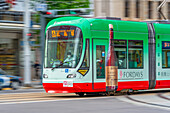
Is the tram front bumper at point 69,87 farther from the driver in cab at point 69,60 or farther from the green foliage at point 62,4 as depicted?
the green foliage at point 62,4

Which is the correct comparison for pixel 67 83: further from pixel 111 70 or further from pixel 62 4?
pixel 62 4

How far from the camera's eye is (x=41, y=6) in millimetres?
20984

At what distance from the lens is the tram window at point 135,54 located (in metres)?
13.8

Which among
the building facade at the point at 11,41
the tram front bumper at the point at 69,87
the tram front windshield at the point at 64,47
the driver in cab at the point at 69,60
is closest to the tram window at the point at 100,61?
the tram front bumper at the point at 69,87

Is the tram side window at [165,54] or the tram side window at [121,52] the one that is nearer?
the tram side window at [121,52]

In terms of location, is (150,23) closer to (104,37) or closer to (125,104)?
(104,37)

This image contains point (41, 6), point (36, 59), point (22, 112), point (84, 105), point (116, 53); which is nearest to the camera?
point (22, 112)

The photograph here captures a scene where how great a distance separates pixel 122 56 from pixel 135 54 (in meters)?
0.59

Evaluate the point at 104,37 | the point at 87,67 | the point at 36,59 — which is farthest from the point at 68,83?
the point at 36,59

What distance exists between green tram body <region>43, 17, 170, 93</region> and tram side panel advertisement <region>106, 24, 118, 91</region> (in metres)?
0.13

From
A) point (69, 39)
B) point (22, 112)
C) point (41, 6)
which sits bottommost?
point (22, 112)

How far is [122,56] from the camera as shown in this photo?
1362 cm

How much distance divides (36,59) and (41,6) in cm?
809

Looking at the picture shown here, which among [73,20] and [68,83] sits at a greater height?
[73,20]
